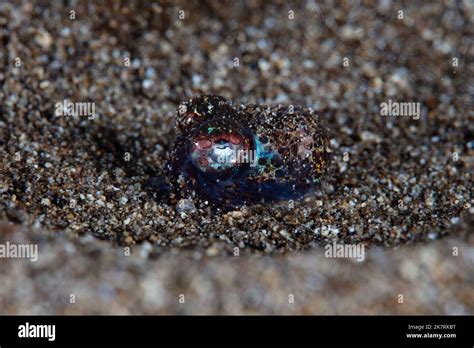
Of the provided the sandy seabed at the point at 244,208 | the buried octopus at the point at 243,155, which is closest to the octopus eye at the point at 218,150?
the buried octopus at the point at 243,155

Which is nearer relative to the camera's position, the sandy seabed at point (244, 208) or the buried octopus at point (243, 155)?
the sandy seabed at point (244, 208)

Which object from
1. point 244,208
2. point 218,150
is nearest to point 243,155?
point 218,150

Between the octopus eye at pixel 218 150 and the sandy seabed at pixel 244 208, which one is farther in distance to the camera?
the octopus eye at pixel 218 150

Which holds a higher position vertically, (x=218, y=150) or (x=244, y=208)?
(x=218, y=150)

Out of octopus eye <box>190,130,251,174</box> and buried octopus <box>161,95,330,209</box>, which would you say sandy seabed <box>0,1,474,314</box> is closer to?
buried octopus <box>161,95,330,209</box>

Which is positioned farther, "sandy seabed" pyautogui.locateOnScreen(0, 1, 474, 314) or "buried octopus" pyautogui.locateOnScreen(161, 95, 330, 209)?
"buried octopus" pyautogui.locateOnScreen(161, 95, 330, 209)

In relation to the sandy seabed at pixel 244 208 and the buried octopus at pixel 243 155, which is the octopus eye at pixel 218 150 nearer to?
the buried octopus at pixel 243 155

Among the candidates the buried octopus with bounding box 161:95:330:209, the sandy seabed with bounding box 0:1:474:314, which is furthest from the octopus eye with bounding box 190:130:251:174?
the sandy seabed with bounding box 0:1:474:314

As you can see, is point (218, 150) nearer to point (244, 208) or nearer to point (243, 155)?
point (243, 155)
